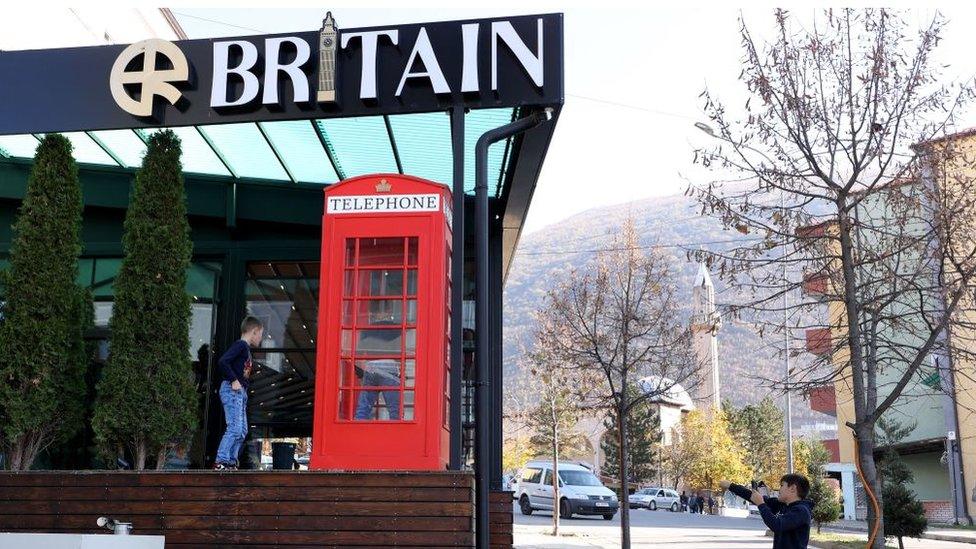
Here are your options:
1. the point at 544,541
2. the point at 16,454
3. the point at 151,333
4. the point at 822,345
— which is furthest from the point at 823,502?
the point at 16,454

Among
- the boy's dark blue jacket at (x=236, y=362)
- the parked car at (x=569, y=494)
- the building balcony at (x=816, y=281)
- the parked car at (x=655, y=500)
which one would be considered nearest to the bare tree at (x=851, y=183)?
the building balcony at (x=816, y=281)

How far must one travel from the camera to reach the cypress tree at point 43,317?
895 cm

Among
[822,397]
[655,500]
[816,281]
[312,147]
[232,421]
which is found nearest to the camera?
[232,421]

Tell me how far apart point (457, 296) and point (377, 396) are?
1.10 meters

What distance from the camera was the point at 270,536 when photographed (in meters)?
7.40

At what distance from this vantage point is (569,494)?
2836 cm

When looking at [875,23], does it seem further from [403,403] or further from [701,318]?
[403,403]

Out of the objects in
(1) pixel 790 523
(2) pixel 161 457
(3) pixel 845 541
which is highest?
(2) pixel 161 457

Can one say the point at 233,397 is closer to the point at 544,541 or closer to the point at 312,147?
the point at 312,147

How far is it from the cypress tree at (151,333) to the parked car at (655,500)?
4528cm

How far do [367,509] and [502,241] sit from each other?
6.57 metres

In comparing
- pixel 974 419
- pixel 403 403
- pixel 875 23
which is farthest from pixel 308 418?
pixel 974 419

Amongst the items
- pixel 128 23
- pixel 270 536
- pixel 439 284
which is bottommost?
pixel 270 536

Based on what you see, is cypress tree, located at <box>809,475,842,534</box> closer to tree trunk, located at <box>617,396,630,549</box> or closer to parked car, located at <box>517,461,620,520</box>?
tree trunk, located at <box>617,396,630,549</box>
